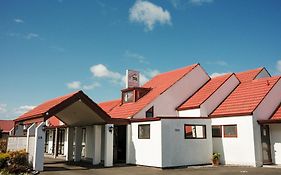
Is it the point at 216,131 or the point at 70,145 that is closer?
the point at 216,131

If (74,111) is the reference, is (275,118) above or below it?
below

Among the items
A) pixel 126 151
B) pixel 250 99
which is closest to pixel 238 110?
pixel 250 99

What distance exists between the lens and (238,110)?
1978cm

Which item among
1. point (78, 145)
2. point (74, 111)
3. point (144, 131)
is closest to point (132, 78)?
point (78, 145)

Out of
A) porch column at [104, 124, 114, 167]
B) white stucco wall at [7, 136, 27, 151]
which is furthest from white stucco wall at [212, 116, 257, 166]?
white stucco wall at [7, 136, 27, 151]

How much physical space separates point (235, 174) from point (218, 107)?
791 centimetres

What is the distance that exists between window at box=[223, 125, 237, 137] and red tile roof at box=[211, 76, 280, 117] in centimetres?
90

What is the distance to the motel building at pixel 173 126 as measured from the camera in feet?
59.4

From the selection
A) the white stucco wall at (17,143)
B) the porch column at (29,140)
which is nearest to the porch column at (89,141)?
the white stucco wall at (17,143)

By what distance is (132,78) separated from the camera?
27672mm

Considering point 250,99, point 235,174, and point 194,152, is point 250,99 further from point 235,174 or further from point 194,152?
point 235,174

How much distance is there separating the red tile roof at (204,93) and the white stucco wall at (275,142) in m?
5.26

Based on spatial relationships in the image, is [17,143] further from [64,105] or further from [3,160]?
[64,105]

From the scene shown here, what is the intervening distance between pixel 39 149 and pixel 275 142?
15.3 meters
